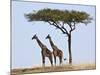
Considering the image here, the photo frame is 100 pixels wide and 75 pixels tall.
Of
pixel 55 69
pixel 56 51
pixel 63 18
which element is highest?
pixel 63 18

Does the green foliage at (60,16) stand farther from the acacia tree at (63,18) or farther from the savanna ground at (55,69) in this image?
the savanna ground at (55,69)

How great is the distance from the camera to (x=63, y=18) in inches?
95.6

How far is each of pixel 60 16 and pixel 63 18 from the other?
0.04 meters

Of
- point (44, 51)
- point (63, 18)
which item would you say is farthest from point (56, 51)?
point (63, 18)

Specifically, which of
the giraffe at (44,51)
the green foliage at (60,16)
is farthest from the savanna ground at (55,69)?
the green foliage at (60,16)

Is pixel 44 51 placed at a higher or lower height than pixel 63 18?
lower

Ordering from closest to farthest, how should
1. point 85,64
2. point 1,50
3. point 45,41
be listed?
1. point 1,50
2. point 45,41
3. point 85,64

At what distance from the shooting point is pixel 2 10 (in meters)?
2.20

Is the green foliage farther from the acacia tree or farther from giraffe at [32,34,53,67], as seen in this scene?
giraffe at [32,34,53,67]

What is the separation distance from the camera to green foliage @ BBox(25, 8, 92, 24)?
2.32m

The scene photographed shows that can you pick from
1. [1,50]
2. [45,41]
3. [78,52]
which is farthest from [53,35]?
[1,50]

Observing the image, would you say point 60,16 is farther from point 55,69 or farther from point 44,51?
point 55,69

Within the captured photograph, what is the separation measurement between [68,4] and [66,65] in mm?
644
